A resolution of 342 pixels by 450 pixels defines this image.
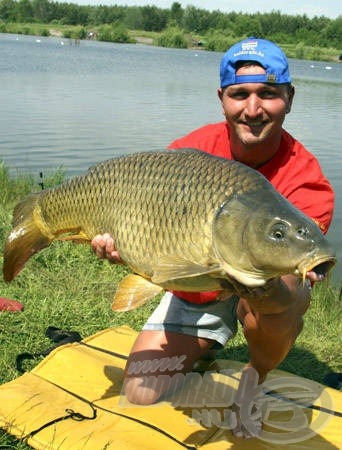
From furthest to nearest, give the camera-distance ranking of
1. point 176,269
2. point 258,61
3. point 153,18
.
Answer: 1. point 153,18
2. point 258,61
3. point 176,269

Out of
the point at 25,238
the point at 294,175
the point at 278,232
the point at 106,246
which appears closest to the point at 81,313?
the point at 25,238

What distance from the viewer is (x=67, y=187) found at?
2.02m

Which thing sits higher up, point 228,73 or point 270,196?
point 228,73

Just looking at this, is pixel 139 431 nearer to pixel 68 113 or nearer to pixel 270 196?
pixel 270 196

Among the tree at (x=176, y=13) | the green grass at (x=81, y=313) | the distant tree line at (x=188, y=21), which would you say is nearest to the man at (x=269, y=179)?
the green grass at (x=81, y=313)

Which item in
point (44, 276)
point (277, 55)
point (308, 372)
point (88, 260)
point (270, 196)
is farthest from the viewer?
point (88, 260)

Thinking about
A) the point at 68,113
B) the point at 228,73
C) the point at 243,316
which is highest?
the point at 228,73

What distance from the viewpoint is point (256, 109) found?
7.11 feet

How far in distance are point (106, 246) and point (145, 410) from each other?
68 cm

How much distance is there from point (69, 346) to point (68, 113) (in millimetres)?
8862

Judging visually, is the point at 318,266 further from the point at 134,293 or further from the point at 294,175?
the point at 294,175

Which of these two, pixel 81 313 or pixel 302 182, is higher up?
pixel 302 182

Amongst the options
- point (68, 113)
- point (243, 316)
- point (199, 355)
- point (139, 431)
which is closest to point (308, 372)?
point (199, 355)

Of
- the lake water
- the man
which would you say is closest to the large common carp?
the man
